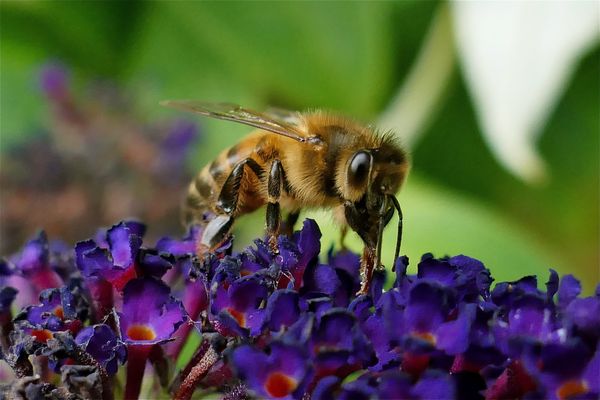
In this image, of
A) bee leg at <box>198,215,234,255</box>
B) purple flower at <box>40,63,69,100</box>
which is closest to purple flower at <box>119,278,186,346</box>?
bee leg at <box>198,215,234,255</box>

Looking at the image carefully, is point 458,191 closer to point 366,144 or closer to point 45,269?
point 366,144

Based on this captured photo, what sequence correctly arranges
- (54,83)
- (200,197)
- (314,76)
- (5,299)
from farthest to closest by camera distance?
(314,76)
(54,83)
(200,197)
(5,299)

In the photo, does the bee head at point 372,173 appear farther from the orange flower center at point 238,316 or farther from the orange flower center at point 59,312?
the orange flower center at point 59,312

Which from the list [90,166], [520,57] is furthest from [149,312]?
[520,57]

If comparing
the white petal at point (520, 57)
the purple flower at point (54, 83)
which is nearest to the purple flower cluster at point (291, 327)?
the white petal at point (520, 57)

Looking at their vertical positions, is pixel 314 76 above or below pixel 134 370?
above

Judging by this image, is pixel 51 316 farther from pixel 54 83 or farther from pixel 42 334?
pixel 54 83

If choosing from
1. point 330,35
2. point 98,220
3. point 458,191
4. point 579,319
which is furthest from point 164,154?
point 579,319
